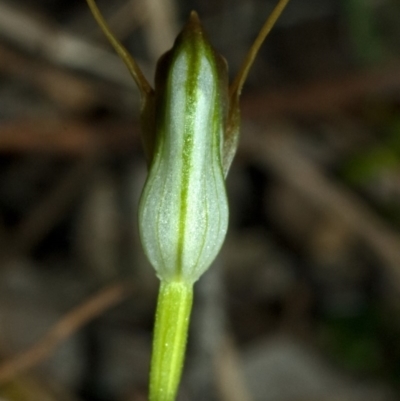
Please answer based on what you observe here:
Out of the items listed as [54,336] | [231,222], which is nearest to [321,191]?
[231,222]

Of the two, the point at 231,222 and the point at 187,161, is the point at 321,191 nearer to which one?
the point at 231,222

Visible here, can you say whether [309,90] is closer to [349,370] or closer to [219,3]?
[219,3]

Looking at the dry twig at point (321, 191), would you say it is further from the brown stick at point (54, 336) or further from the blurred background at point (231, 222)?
the brown stick at point (54, 336)

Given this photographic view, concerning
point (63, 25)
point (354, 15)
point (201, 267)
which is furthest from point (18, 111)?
point (201, 267)

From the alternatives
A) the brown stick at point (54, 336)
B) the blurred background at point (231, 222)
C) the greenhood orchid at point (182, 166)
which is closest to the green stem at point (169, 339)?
the greenhood orchid at point (182, 166)

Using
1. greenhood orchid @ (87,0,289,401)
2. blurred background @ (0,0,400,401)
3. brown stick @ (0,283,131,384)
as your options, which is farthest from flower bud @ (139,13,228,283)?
blurred background @ (0,0,400,401)
